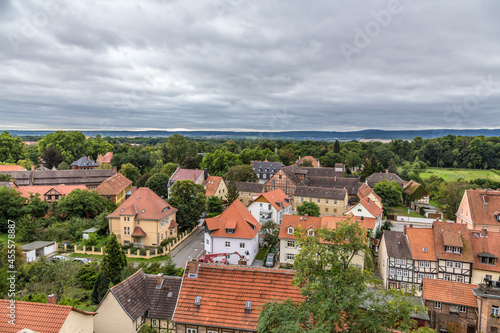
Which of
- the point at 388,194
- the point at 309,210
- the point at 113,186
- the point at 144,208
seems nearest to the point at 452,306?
the point at 309,210

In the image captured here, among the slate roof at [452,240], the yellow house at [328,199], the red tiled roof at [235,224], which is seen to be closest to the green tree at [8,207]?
the red tiled roof at [235,224]

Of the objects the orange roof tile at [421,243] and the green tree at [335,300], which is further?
the orange roof tile at [421,243]

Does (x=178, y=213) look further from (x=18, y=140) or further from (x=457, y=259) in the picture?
(x=18, y=140)

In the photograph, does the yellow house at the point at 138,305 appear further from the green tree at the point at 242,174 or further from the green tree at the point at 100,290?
the green tree at the point at 242,174

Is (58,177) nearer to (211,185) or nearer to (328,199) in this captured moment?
(211,185)

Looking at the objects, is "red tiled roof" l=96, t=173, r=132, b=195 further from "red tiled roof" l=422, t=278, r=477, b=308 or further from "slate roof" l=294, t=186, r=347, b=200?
"red tiled roof" l=422, t=278, r=477, b=308

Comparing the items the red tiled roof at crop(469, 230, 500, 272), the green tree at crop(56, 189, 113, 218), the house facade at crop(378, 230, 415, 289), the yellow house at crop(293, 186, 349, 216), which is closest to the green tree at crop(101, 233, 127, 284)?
the green tree at crop(56, 189, 113, 218)
